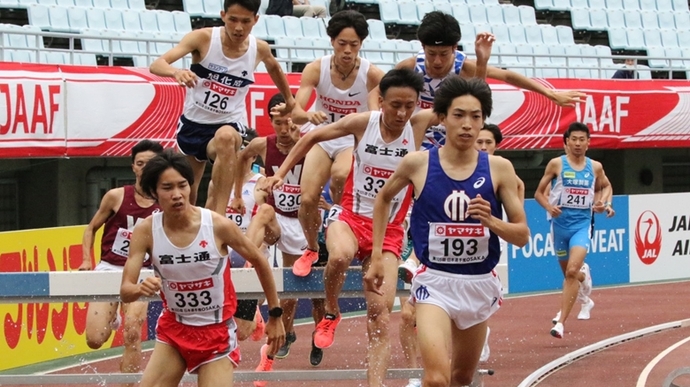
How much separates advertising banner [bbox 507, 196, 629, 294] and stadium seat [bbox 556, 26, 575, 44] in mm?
4286

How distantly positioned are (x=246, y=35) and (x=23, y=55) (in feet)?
27.2

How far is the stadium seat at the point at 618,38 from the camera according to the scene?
26141 millimetres

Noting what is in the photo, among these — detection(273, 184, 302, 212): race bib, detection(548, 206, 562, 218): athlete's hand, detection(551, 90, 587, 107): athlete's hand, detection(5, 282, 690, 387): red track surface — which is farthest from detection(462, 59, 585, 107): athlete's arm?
detection(548, 206, 562, 218): athlete's hand

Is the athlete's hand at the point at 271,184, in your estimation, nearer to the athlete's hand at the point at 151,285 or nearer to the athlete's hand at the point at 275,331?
the athlete's hand at the point at 275,331

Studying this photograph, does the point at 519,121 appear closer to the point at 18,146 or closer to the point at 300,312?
the point at 300,312

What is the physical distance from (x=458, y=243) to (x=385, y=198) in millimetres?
606

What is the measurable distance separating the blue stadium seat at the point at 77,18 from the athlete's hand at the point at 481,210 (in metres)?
11.7

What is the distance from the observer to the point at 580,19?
1030 inches

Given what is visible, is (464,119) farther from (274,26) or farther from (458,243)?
(274,26)

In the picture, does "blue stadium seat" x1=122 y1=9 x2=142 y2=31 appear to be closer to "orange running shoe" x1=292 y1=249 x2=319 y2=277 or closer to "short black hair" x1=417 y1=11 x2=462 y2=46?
"orange running shoe" x1=292 y1=249 x2=319 y2=277

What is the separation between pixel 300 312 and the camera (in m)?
17.8

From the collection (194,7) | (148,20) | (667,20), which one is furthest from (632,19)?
(148,20)

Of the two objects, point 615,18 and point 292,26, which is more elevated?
point 615,18

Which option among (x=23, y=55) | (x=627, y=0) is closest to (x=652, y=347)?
(x=23, y=55)
